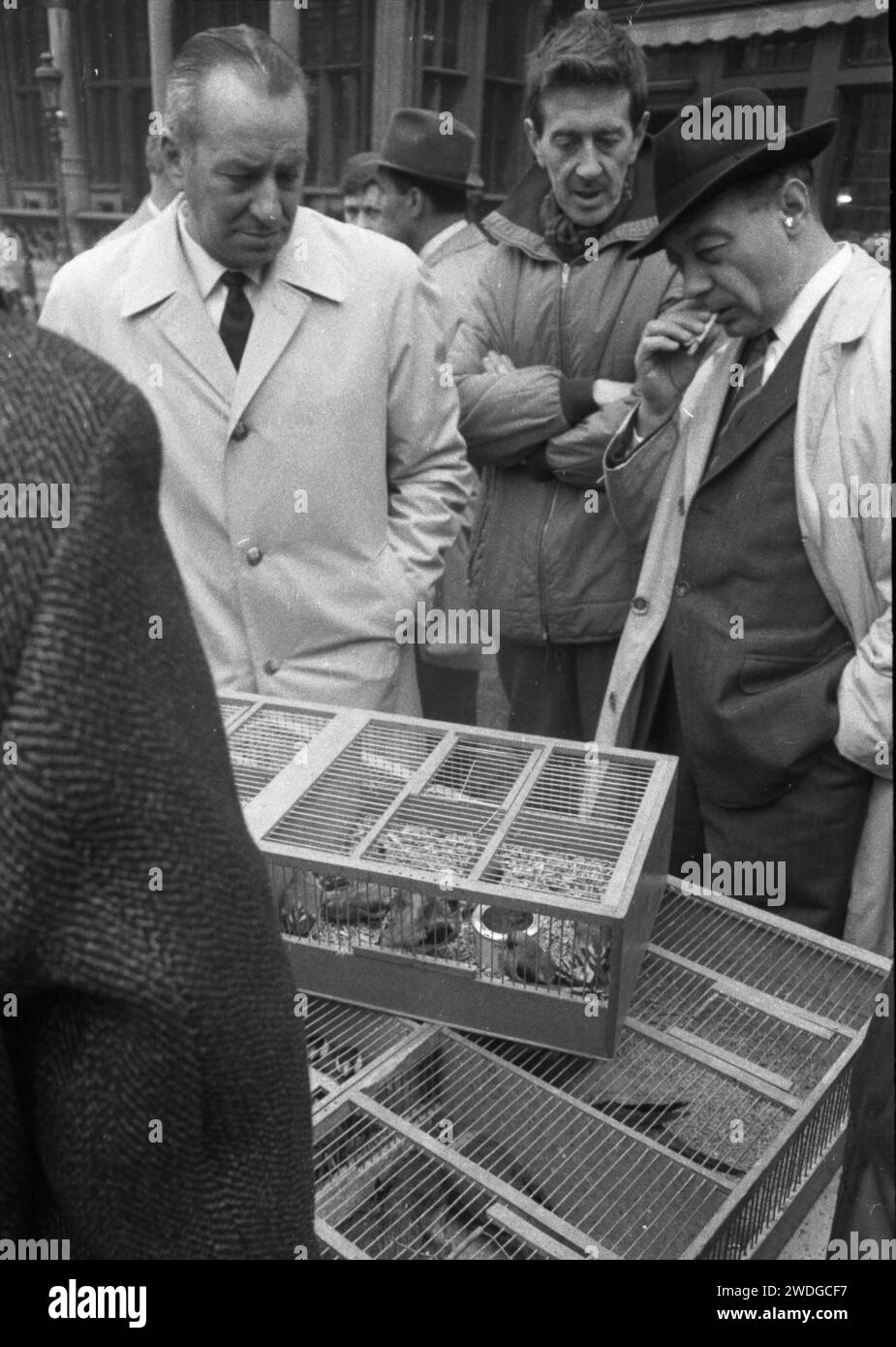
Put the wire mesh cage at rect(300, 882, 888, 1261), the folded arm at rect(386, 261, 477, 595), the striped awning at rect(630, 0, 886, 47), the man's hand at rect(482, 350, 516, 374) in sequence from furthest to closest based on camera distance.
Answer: the striped awning at rect(630, 0, 886, 47) → the man's hand at rect(482, 350, 516, 374) → the folded arm at rect(386, 261, 477, 595) → the wire mesh cage at rect(300, 882, 888, 1261)

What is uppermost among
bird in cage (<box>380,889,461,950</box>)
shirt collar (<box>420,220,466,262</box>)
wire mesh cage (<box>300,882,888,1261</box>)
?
shirt collar (<box>420,220,466,262</box>)

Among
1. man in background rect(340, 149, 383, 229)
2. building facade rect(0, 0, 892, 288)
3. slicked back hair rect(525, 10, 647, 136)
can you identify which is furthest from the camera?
building facade rect(0, 0, 892, 288)

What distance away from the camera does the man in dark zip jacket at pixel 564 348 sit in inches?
107

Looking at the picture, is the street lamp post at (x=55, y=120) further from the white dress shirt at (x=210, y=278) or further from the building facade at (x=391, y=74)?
the white dress shirt at (x=210, y=278)

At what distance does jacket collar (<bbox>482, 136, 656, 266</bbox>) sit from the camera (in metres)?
2.80

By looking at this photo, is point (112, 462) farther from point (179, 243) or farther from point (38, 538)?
point (179, 243)

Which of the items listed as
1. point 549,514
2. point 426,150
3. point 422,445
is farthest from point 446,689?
point 426,150

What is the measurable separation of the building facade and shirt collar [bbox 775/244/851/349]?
3091 mm

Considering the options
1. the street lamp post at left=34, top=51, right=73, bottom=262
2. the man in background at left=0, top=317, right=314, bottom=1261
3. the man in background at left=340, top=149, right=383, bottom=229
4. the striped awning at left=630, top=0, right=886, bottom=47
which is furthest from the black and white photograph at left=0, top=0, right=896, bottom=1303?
the street lamp post at left=34, top=51, right=73, bottom=262

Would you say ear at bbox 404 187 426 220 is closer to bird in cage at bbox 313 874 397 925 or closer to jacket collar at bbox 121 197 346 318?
jacket collar at bbox 121 197 346 318

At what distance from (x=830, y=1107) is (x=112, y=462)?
1.28 metres

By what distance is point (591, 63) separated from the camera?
262 centimetres

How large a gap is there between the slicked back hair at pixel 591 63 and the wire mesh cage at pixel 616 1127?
2.12 metres

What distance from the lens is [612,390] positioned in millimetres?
2791
